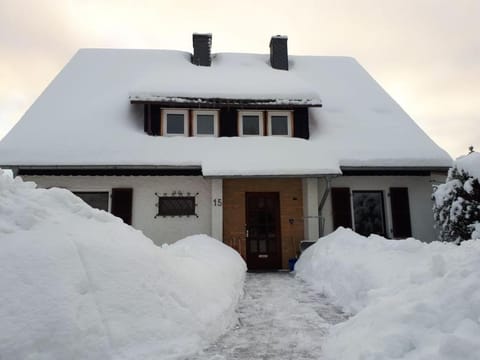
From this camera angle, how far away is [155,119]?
1034 centimetres

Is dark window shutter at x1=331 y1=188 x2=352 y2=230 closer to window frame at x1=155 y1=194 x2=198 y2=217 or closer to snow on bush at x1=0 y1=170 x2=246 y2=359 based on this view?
window frame at x1=155 y1=194 x2=198 y2=217

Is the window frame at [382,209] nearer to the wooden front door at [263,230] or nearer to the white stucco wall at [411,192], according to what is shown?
the white stucco wall at [411,192]

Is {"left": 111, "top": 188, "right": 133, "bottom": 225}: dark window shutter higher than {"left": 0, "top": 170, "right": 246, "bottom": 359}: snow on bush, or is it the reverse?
{"left": 111, "top": 188, "right": 133, "bottom": 225}: dark window shutter

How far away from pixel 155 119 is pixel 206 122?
59.9 inches

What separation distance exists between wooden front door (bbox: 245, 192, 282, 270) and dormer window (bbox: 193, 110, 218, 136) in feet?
7.48

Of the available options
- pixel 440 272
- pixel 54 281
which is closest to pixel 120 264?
pixel 54 281

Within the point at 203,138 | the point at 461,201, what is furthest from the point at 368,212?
the point at 203,138

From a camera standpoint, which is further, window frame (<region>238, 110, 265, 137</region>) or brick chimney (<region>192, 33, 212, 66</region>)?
brick chimney (<region>192, 33, 212, 66</region>)

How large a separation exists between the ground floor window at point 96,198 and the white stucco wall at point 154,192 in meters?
0.18

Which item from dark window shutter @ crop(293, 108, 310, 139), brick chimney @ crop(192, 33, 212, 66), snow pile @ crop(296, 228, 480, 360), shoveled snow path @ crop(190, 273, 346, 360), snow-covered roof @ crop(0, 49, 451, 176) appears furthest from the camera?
brick chimney @ crop(192, 33, 212, 66)

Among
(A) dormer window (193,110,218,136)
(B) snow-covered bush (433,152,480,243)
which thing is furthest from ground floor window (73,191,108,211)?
(B) snow-covered bush (433,152,480,243)

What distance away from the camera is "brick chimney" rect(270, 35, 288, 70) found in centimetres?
1368

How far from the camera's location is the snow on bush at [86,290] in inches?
103

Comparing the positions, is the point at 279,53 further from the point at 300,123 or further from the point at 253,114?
the point at 300,123
